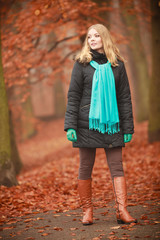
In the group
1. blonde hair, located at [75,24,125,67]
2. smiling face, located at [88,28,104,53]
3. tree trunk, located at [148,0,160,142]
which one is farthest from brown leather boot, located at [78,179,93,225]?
tree trunk, located at [148,0,160,142]

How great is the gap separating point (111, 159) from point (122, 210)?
24.7 inches

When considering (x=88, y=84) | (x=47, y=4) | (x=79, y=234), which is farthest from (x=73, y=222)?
(x=47, y=4)

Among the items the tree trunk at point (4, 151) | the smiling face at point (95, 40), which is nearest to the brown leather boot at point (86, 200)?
the smiling face at point (95, 40)

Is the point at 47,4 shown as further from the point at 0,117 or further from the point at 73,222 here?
the point at 73,222

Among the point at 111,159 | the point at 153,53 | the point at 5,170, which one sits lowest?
the point at 5,170

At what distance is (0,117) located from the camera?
22.0ft

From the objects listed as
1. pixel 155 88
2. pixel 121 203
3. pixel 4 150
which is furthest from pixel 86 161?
pixel 155 88

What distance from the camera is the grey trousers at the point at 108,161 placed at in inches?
161

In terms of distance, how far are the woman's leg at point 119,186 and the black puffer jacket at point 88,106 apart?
15cm

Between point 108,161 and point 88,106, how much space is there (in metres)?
0.74

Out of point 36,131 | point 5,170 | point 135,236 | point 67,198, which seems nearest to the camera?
point 135,236

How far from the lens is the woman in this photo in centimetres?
402

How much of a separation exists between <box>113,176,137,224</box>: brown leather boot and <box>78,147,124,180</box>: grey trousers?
9cm

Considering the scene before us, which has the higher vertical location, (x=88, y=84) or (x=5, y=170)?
(x=88, y=84)
